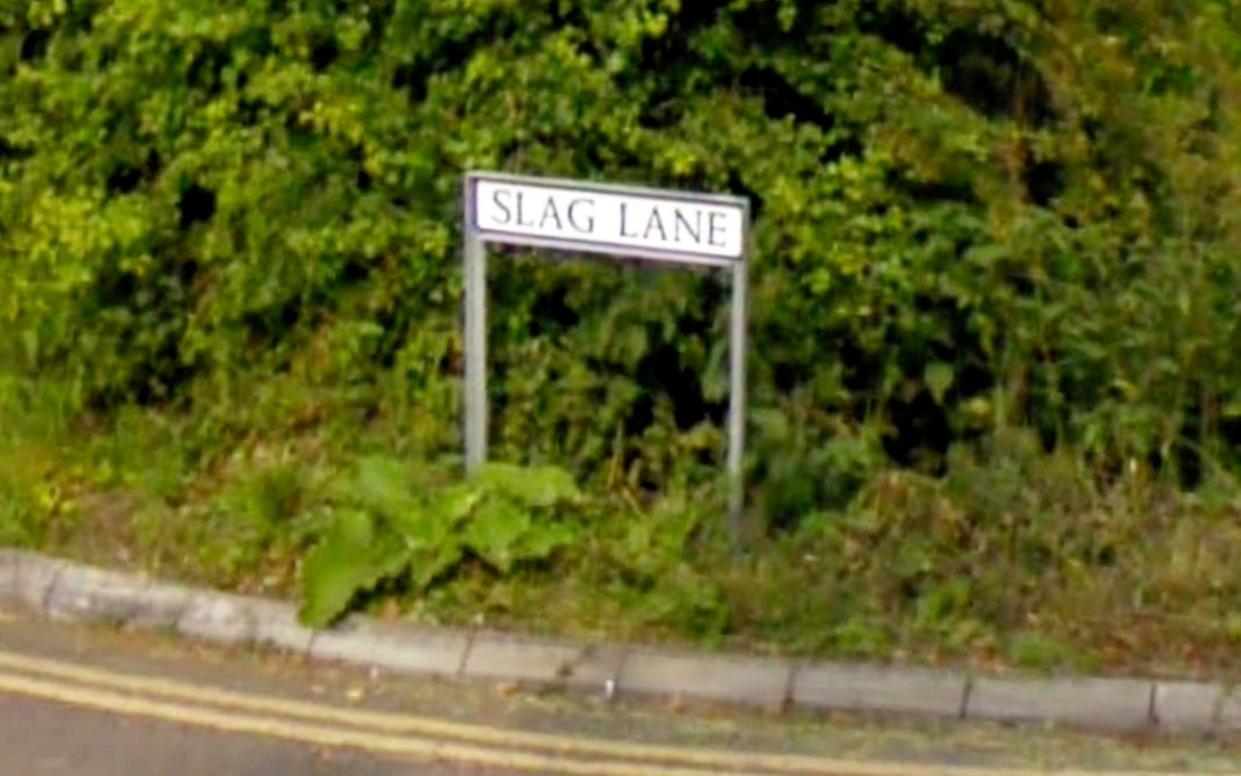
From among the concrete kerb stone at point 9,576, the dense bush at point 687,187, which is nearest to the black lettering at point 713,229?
the dense bush at point 687,187

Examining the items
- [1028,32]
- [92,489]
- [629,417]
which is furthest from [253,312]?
[1028,32]

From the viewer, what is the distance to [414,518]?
19.3ft

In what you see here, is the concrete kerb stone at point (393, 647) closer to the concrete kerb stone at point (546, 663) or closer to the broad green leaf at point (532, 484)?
the concrete kerb stone at point (546, 663)

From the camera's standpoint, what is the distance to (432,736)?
5258 millimetres

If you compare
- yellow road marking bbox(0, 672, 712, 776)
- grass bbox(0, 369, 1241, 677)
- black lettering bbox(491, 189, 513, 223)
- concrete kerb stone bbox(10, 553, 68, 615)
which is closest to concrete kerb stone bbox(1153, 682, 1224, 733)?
grass bbox(0, 369, 1241, 677)

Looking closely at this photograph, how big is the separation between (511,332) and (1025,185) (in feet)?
5.02

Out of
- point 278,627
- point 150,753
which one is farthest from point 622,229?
point 150,753

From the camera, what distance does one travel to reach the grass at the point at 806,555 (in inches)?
220

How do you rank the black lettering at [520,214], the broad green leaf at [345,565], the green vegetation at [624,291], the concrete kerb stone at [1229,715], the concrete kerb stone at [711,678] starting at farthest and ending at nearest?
the green vegetation at [624,291], the black lettering at [520,214], the broad green leaf at [345,565], the concrete kerb stone at [711,678], the concrete kerb stone at [1229,715]

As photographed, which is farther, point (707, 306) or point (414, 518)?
point (707, 306)

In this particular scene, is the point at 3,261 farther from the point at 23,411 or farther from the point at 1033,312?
the point at 1033,312

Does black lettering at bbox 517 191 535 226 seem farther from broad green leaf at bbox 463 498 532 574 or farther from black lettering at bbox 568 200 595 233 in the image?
broad green leaf at bbox 463 498 532 574

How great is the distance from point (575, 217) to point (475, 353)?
478 millimetres

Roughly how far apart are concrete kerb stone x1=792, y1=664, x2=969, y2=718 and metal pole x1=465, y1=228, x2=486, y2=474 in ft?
3.81
